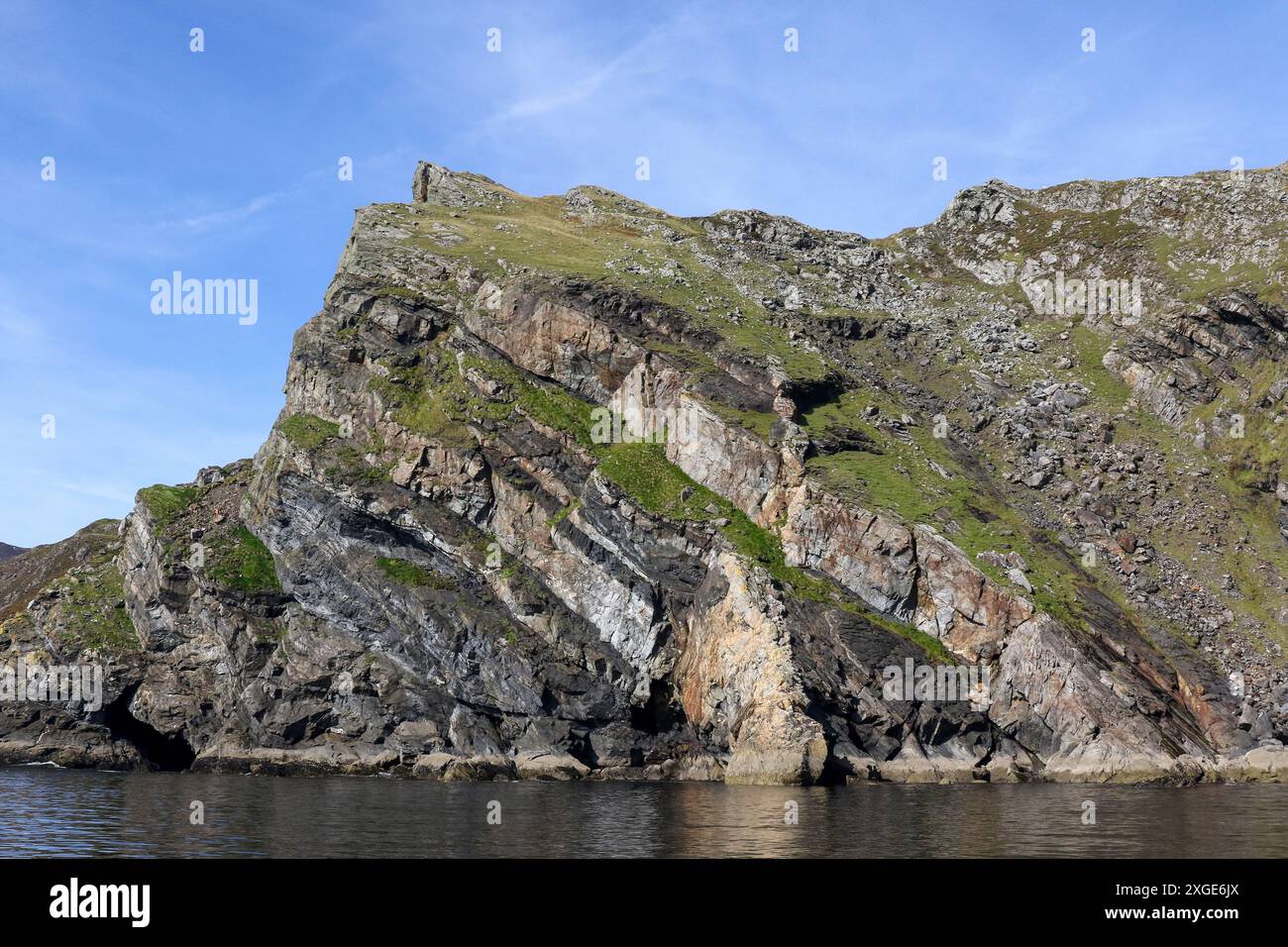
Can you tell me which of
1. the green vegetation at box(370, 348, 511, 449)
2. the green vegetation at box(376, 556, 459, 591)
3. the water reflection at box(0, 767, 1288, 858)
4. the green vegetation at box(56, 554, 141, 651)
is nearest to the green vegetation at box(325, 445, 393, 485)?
the green vegetation at box(370, 348, 511, 449)

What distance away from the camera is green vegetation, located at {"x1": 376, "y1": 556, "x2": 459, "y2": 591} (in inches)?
3497

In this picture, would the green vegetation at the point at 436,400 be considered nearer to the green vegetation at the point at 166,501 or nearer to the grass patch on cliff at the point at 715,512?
the grass patch on cliff at the point at 715,512

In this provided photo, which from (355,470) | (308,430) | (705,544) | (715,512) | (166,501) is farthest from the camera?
(166,501)

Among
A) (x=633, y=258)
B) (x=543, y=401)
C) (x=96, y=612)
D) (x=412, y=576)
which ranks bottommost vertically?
(x=96, y=612)

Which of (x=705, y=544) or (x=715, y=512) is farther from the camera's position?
(x=715, y=512)

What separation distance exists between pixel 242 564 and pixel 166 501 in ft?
57.1

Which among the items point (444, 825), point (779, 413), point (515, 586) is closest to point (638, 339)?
point (779, 413)

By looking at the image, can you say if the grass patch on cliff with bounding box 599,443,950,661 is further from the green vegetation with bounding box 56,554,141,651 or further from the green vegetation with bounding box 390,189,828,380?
the green vegetation with bounding box 56,554,141,651

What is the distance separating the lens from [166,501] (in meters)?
106

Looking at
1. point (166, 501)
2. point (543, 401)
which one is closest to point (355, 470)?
point (543, 401)

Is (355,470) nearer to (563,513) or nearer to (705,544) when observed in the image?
(563,513)

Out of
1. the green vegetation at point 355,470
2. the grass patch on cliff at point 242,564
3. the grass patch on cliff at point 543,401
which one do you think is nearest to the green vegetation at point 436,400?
the grass patch on cliff at point 543,401

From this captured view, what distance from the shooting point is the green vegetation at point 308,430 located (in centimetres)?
9712
